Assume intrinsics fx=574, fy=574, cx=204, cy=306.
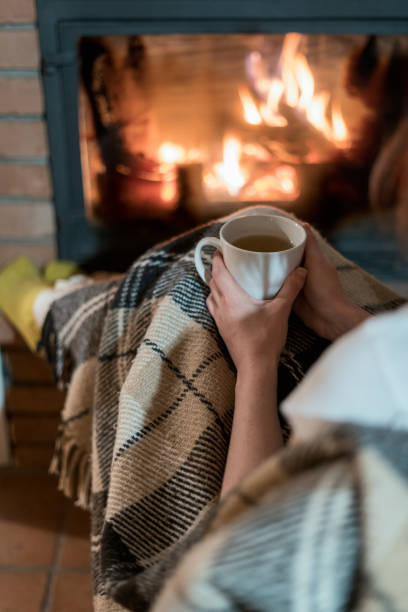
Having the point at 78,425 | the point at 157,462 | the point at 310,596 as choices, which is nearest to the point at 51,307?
the point at 78,425

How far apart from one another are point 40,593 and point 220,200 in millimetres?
883

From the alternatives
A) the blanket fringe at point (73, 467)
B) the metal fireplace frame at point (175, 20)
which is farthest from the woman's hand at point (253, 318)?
the metal fireplace frame at point (175, 20)

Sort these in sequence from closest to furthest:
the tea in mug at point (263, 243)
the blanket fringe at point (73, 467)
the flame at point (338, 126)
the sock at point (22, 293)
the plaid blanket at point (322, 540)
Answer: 1. the plaid blanket at point (322, 540)
2. the tea in mug at point (263, 243)
3. the blanket fringe at point (73, 467)
4. the sock at point (22, 293)
5. the flame at point (338, 126)

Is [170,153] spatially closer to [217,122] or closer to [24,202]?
[217,122]

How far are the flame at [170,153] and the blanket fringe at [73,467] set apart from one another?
2.04ft

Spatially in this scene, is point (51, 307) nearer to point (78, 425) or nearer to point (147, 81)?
point (78, 425)

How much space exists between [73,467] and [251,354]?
19.3 inches

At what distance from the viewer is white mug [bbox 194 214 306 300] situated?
62 centimetres

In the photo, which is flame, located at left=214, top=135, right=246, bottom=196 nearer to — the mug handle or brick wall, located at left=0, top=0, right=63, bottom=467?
brick wall, located at left=0, top=0, right=63, bottom=467

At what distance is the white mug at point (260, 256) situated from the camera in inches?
24.3

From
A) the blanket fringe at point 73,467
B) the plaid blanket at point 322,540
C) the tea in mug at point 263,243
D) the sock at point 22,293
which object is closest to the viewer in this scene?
the plaid blanket at point 322,540

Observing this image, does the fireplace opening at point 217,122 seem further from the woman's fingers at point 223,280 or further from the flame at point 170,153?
the woman's fingers at point 223,280

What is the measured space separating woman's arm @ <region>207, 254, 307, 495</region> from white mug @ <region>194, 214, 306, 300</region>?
1 centimetres

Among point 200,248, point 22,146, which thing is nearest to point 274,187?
point 22,146
